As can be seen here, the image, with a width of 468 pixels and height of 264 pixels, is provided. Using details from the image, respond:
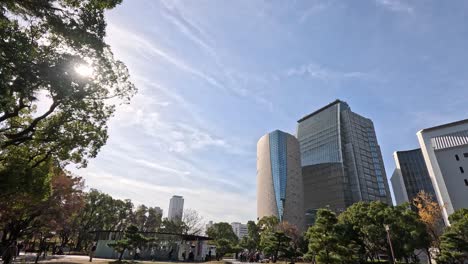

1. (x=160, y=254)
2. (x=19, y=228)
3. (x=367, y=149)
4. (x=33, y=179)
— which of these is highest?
(x=367, y=149)

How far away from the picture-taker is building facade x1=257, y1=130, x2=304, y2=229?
245ft

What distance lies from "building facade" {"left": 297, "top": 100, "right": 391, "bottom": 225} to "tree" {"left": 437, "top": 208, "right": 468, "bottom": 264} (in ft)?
193

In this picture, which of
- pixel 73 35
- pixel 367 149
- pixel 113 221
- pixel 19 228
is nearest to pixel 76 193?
pixel 19 228

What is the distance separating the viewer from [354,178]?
82562 mm

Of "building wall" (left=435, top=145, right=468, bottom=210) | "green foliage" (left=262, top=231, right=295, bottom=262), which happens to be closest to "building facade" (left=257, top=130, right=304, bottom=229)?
"green foliage" (left=262, top=231, right=295, bottom=262)

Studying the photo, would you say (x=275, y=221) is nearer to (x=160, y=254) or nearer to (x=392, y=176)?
(x=160, y=254)

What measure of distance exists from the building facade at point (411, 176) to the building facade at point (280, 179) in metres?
27.0

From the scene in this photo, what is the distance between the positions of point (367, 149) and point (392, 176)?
23531mm

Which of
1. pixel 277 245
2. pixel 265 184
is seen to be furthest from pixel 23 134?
pixel 265 184

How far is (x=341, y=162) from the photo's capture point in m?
85.6

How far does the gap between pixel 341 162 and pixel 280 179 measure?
80.5 feet

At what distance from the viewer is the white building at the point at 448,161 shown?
1166 inches

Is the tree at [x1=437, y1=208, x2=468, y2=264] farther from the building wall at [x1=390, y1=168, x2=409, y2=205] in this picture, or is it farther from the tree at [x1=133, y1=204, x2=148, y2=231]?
the tree at [x1=133, y1=204, x2=148, y2=231]

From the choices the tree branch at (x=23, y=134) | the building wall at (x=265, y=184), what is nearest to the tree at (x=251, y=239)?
the building wall at (x=265, y=184)
